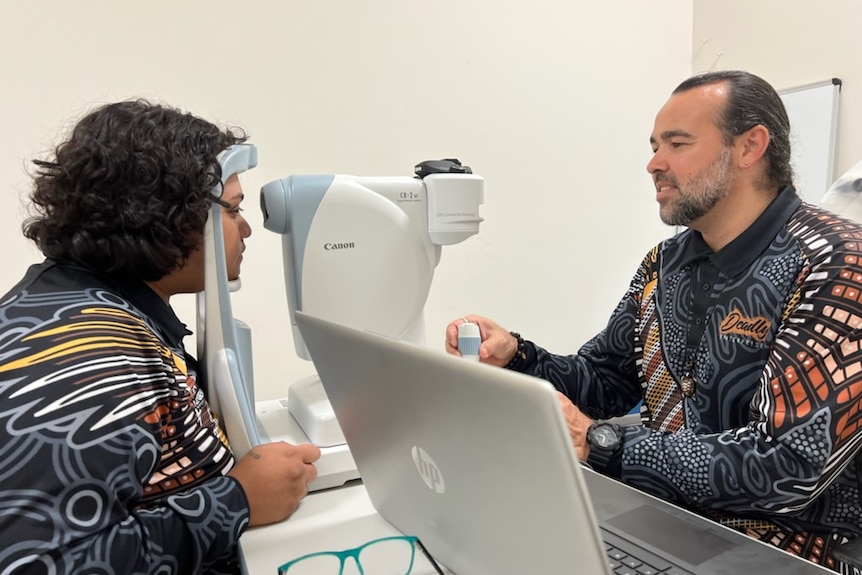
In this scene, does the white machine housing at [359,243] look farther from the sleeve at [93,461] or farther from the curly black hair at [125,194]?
the sleeve at [93,461]

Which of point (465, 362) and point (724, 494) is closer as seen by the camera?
point (465, 362)

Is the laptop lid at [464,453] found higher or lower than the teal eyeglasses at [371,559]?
higher

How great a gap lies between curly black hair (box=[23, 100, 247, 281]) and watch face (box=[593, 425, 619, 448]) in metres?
0.72

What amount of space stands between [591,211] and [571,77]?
0.53 meters

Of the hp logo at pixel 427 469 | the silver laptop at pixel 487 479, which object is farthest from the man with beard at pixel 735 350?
the hp logo at pixel 427 469

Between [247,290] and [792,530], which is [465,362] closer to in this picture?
[792,530]

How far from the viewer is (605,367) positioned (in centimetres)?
142

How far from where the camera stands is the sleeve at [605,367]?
1.38 meters

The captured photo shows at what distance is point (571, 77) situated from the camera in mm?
2264

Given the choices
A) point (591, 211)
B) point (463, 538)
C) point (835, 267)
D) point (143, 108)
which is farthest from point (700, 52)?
point (463, 538)

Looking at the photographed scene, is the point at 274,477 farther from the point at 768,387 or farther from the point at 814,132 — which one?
the point at 814,132

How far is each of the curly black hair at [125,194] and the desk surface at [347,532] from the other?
1.42 feet

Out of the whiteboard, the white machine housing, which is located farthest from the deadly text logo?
the whiteboard

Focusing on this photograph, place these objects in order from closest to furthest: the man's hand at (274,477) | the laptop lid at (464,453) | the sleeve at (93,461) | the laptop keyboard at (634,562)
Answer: the laptop lid at (464,453) → the sleeve at (93,461) → the laptop keyboard at (634,562) → the man's hand at (274,477)
